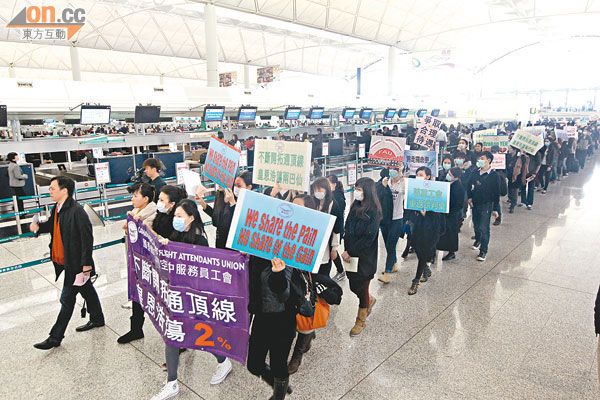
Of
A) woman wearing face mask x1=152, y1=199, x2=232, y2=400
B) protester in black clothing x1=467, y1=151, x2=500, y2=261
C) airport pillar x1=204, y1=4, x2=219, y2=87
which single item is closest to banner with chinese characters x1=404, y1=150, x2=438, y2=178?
protester in black clothing x1=467, y1=151, x2=500, y2=261

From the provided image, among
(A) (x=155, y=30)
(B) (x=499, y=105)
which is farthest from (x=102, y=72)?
(B) (x=499, y=105)

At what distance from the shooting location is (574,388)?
3492 millimetres

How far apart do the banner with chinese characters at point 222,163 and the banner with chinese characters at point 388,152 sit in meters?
3.58

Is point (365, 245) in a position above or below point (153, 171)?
below

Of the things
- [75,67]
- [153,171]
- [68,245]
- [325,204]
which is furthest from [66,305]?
[75,67]

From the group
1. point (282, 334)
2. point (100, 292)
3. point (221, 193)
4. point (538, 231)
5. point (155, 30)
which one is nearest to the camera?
point (282, 334)

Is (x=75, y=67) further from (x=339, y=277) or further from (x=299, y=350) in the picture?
(x=299, y=350)

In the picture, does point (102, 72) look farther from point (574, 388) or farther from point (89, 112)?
point (574, 388)

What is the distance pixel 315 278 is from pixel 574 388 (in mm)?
2575

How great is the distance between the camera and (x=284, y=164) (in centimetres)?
479

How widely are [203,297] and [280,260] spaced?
855mm

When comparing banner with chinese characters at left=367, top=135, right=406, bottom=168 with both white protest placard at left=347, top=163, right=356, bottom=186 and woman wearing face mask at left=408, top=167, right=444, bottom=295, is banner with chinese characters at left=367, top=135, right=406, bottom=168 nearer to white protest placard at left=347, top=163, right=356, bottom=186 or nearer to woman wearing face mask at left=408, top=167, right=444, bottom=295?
white protest placard at left=347, top=163, right=356, bottom=186

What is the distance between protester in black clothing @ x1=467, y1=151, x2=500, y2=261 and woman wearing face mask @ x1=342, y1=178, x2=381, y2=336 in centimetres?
336

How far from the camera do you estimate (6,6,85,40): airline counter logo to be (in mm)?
24016
